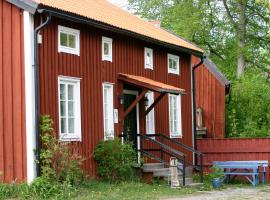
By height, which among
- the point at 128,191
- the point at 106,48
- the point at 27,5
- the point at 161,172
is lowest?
the point at 128,191

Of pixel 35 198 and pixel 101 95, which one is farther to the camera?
pixel 101 95

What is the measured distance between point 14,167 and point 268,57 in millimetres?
27381

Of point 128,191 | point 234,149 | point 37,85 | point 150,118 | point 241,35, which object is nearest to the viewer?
point 37,85

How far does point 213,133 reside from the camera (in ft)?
97.6

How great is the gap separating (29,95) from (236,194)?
6.52 metres

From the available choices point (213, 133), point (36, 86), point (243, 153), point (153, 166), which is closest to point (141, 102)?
point (153, 166)

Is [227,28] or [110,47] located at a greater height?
[227,28]

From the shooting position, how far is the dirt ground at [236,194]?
650 inches

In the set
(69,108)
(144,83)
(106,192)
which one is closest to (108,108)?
(144,83)

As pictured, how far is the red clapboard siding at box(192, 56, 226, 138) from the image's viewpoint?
29.6 metres

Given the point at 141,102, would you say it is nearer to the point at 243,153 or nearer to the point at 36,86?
the point at 243,153

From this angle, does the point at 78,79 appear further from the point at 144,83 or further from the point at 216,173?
the point at 216,173

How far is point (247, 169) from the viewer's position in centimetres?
2214

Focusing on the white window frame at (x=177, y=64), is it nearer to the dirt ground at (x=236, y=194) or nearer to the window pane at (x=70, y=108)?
the dirt ground at (x=236, y=194)
